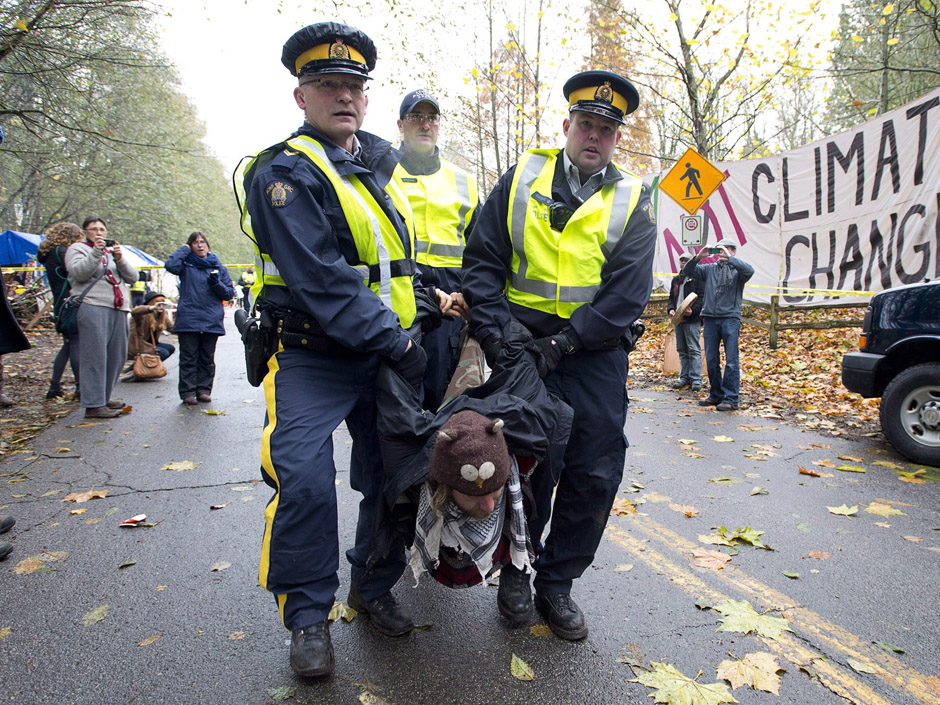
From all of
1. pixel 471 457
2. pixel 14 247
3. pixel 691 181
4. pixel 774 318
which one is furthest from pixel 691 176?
pixel 14 247

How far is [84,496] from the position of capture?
4.46 m

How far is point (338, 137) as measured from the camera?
2553mm

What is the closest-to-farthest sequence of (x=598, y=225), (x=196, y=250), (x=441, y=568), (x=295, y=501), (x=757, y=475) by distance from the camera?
(x=295, y=501) → (x=441, y=568) → (x=598, y=225) → (x=757, y=475) → (x=196, y=250)

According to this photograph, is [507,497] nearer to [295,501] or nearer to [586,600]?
[295,501]

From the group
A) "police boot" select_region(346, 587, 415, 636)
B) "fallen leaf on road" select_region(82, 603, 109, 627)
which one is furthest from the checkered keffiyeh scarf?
"fallen leaf on road" select_region(82, 603, 109, 627)

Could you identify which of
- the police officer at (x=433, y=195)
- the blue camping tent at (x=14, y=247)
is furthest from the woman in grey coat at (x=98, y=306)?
the blue camping tent at (x=14, y=247)

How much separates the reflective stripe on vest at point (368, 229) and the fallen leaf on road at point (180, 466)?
343 centimetres

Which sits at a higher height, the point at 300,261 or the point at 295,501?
the point at 300,261

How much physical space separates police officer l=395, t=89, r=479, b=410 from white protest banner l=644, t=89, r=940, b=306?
6.25 meters

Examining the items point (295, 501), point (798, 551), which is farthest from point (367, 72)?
point (798, 551)

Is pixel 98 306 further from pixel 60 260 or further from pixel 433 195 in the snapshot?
pixel 433 195

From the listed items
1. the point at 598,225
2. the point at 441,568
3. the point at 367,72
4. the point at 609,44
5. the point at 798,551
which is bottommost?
the point at 798,551

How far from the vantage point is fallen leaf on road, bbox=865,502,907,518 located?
4102 mm

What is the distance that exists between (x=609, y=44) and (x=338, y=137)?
719 inches
